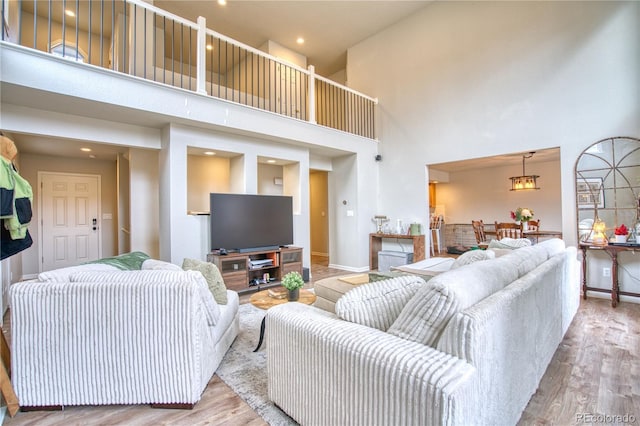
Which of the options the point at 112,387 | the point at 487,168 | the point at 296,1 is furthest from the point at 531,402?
the point at 487,168

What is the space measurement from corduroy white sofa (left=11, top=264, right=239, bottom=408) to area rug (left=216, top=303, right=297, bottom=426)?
35cm

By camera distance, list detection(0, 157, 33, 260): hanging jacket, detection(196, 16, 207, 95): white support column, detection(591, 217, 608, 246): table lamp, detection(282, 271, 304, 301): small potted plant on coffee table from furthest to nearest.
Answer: detection(196, 16, 207, 95): white support column → detection(591, 217, 608, 246): table lamp → detection(282, 271, 304, 301): small potted plant on coffee table → detection(0, 157, 33, 260): hanging jacket

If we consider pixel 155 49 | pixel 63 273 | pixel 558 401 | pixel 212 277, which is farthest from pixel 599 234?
pixel 155 49

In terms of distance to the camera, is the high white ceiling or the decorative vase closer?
the decorative vase

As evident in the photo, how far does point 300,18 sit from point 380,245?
4.96m

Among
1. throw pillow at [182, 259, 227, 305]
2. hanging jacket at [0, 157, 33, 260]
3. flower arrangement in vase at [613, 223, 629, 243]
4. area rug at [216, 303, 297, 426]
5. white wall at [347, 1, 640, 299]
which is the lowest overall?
area rug at [216, 303, 297, 426]

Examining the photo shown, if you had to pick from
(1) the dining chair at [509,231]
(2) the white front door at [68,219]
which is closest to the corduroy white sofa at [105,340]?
(2) the white front door at [68,219]

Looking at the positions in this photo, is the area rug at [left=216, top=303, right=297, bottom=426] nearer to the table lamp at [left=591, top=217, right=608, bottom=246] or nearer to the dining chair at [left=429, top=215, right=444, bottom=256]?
the table lamp at [left=591, top=217, right=608, bottom=246]

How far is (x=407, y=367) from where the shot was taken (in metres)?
1.07

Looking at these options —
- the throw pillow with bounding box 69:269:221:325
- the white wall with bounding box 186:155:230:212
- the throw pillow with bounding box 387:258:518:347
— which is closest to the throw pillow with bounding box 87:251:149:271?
the throw pillow with bounding box 69:269:221:325

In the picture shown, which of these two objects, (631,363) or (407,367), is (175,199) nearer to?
(407,367)

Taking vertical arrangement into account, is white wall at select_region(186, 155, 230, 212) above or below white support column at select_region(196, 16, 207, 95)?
below

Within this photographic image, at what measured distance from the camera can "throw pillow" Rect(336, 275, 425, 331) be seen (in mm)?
1458

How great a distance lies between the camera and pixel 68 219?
18.7ft
